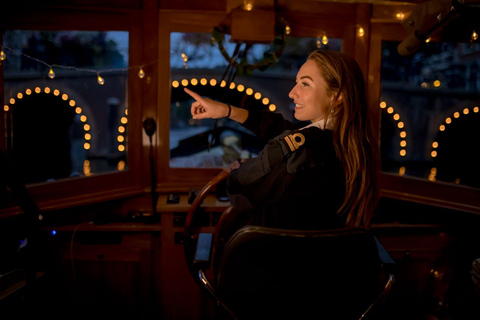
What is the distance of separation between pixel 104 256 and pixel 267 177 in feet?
6.22

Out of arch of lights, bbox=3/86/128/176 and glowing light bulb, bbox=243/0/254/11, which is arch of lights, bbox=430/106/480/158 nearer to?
glowing light bulb, bbox=243/0/254/11

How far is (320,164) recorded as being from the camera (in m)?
1.43

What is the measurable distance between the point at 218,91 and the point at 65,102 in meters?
1.16

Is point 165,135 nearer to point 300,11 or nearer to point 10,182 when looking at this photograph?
point 10,182

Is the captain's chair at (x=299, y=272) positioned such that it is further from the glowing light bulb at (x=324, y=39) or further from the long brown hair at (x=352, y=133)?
the glowing light bulb at (x=324, y=39)

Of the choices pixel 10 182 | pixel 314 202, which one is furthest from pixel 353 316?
pixel 10 182

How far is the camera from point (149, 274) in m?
2.93

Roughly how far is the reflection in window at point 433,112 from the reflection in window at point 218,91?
1.97 ft

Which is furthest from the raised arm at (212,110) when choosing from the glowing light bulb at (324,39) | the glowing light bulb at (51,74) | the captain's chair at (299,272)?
the glowing light bulb at (324,39)

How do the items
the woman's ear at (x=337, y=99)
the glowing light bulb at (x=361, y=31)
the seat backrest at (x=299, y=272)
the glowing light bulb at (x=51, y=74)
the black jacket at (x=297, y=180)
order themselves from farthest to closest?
the glowing light bulb at (x=361, y=31), the glowing light bulb at (x=51, y=74), the woman's ear at (x=337, y=99), the black jacket at (x=297, y=180), the seat backrest at (x=299, y=272)

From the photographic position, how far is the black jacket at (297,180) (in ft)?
4.62

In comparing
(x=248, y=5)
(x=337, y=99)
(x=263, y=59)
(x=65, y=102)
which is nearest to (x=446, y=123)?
(x=263, y=59)

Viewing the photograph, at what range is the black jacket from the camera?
141 centimetres

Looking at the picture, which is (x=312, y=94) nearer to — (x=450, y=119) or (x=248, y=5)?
(x=248, y=5)
